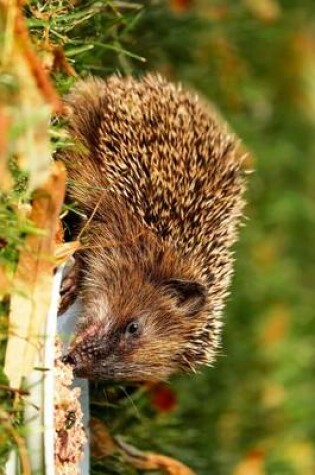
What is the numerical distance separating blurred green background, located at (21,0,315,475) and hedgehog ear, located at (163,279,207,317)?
43 cm

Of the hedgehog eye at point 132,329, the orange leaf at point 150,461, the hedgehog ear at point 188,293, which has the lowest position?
the orange leaf at point 150,461

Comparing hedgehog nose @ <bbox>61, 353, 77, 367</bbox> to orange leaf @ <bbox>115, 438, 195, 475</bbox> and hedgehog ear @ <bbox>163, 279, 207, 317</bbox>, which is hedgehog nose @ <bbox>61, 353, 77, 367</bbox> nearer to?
hedgehog ear @ <bbox>163, 279, 207, 317</bbox>

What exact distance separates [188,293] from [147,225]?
139 mm

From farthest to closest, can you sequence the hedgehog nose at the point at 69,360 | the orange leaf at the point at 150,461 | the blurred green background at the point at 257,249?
1. the blurred green background at the point at 257,249
2. the orange leaf at the point at 150,461
3. the hedgehog nose at the point at 69,360

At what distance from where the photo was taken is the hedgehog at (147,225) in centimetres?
178

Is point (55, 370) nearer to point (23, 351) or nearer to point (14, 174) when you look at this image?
point (23, 351)

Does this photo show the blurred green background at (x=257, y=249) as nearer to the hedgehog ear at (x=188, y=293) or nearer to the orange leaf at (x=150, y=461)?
the orange leaf at (x=150, y=461)

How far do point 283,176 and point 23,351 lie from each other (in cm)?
127

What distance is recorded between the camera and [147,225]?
180 cm

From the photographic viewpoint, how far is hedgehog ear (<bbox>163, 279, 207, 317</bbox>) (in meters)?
1.82

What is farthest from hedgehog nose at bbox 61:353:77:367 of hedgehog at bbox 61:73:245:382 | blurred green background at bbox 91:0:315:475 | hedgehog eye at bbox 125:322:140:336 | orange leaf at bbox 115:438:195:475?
blurred green background at bbox 91:0:315:475

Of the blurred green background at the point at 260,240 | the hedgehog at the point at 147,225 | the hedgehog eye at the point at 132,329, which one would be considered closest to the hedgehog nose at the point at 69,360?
the hedgehog at the point at 147,225

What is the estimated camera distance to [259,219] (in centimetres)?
261

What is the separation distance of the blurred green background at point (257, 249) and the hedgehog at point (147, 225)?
394mm
